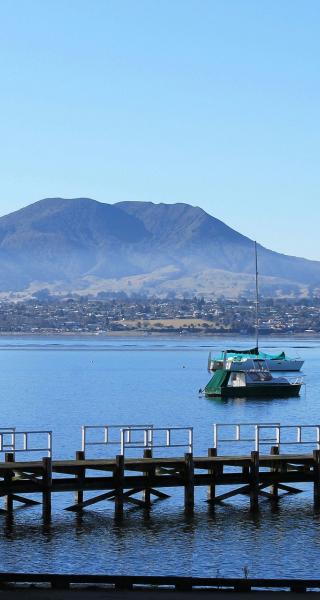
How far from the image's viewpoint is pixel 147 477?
45.8m

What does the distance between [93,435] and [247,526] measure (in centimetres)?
4091

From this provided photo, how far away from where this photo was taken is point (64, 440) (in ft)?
261

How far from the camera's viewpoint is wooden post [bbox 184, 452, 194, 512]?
147 ft

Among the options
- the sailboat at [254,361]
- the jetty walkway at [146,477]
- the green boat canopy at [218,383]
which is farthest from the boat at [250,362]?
the jetty walkway at [146,477]

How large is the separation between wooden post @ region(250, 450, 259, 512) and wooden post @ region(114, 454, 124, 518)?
4.87 meters

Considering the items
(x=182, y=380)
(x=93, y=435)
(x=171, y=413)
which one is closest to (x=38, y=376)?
(x=182, y=380)

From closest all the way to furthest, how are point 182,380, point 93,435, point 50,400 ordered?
point 93,435, point 50,400, point 182,380

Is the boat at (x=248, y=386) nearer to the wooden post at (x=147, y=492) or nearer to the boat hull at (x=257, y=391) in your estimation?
the boat hull at (x=257, y=391)

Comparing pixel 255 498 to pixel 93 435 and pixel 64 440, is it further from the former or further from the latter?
pixel 93 435

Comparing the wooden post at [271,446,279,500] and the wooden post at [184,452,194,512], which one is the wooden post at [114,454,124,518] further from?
the wooden post at [271,446,279,500]

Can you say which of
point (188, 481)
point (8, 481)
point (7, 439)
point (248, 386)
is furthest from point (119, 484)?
point (248, 386)

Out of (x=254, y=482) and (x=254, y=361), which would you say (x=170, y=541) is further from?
(x=254, y=361)

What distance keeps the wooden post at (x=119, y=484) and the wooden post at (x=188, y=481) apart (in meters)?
2.31

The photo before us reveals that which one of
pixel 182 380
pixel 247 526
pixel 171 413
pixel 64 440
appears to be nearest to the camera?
pixel 247 526
